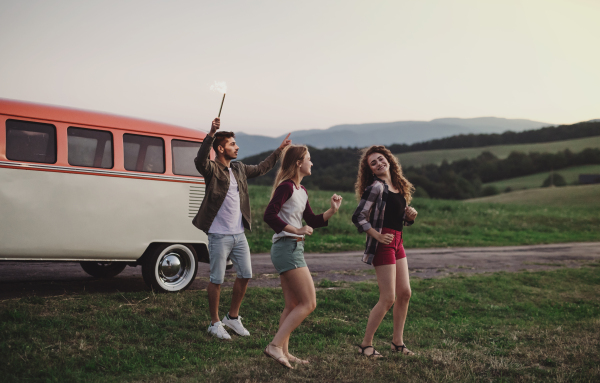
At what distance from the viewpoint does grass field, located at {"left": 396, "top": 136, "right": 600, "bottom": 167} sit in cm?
9781

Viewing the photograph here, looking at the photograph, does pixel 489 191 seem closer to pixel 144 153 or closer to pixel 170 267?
pixel 170 267

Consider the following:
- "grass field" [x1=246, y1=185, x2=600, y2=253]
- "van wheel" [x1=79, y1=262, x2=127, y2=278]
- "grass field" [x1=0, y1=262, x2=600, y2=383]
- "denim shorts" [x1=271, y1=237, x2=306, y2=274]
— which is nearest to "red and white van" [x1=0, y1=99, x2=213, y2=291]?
"grass field" [x1=0, y1=262, x2=600, y2=383]

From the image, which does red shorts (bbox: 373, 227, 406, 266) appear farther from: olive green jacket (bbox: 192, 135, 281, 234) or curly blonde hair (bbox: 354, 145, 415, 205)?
olive green jacket (bbox: 192, 135, 281, 234)

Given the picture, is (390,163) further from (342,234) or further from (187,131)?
(342,234)

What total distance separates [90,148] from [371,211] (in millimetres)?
4328

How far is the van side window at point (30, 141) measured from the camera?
22.2ft

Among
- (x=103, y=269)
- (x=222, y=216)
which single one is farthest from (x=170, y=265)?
(x=222, y=216)

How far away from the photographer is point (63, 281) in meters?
8.44

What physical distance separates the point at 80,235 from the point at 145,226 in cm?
93

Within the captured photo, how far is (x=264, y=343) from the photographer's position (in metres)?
6.08

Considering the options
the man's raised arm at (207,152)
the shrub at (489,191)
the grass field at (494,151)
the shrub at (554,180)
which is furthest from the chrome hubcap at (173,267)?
the grass field at (494,151)

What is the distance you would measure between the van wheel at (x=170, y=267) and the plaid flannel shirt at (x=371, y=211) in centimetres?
366

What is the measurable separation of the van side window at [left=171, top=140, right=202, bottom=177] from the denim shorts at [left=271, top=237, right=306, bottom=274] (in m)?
3.86

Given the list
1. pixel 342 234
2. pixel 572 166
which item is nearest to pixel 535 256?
pixel 342 234
